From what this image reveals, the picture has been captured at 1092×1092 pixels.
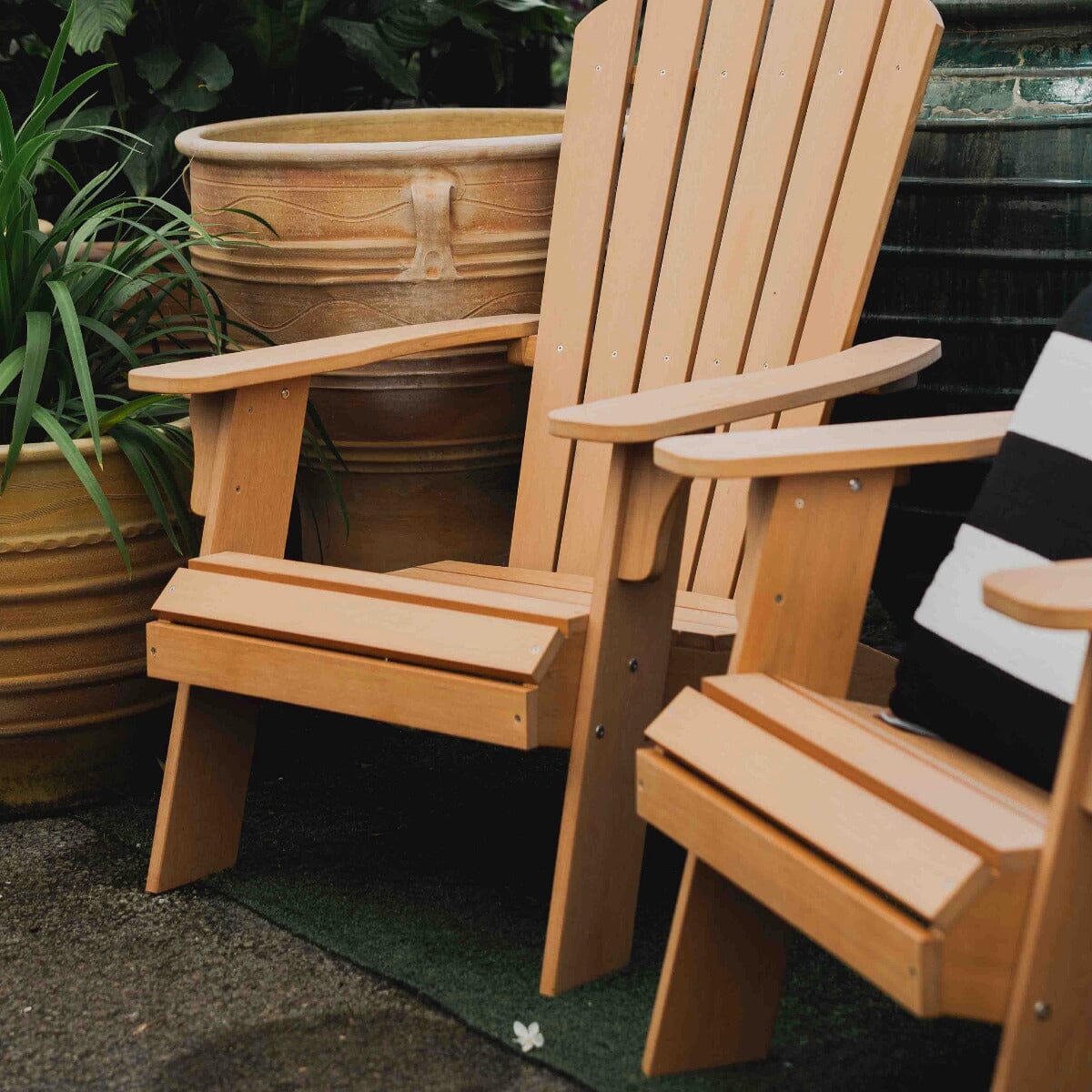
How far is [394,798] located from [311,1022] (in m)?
0.64

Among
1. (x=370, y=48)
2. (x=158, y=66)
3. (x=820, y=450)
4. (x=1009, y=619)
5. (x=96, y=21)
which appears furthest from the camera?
(x=370, y=48)

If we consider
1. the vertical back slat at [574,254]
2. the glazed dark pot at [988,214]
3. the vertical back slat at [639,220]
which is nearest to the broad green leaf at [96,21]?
the vertical back slat at [574,254]

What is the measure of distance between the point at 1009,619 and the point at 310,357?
39.1 inches

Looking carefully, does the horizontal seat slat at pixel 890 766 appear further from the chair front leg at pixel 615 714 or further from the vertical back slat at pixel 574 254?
the vertical back slat at pixel 574 254

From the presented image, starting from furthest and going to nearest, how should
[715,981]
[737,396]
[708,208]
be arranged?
1. [708,208]
2. [737,396]
3. [715,981]

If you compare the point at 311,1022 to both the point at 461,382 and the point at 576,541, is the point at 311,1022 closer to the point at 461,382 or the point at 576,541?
the point at 576,541

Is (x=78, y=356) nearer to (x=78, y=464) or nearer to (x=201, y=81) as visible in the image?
(x=78, y=464)

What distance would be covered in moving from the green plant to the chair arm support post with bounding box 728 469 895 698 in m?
0.94

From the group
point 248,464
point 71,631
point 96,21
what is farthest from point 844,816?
point 96,21

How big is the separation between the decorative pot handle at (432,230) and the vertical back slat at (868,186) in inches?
24.0

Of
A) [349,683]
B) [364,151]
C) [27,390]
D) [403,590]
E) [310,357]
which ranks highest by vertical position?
[364,151]

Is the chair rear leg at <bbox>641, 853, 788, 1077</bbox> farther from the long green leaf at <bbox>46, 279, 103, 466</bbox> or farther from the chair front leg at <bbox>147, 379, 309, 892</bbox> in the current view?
the long green leaf at <bbox>46, 279, 103, 466</bbox>

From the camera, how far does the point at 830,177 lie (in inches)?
82.7

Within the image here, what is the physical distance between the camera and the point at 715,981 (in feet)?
5.14
